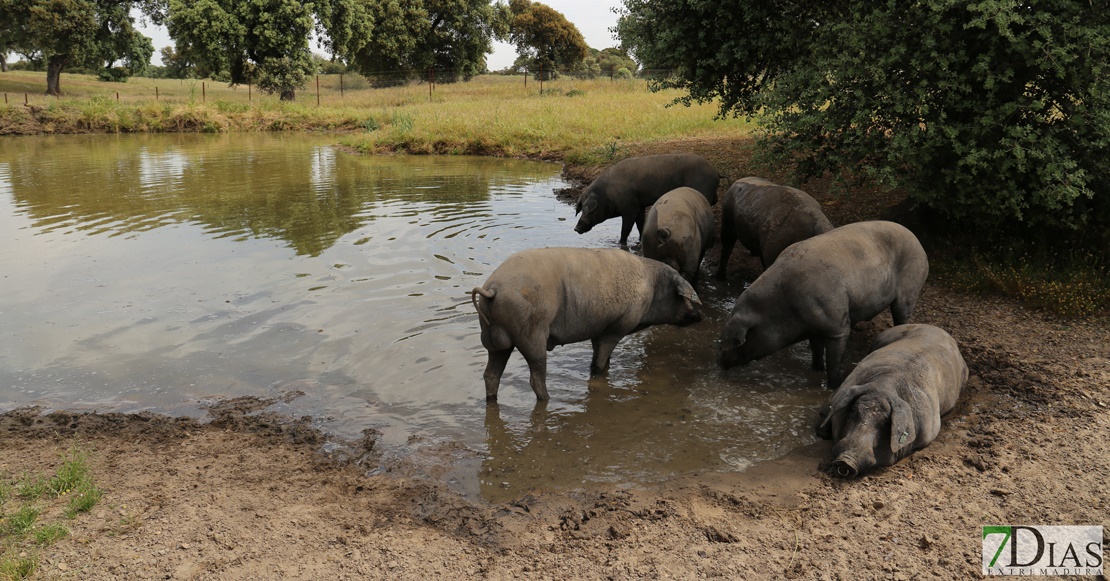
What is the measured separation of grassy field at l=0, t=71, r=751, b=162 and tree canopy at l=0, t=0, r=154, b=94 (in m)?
2.15

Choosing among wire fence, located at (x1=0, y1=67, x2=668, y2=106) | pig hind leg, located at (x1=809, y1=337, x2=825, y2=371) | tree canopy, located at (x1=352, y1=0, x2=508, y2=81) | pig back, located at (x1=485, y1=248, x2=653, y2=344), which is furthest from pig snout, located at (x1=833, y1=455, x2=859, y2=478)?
tree canopy, located at (x1=352, y1=0, x2=508, y2=81)

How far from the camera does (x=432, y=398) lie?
6855 millimetres

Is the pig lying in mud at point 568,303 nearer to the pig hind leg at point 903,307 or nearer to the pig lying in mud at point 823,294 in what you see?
the pig lying in mud at point 823,294

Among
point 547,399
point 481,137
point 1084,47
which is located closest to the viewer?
point 547,399

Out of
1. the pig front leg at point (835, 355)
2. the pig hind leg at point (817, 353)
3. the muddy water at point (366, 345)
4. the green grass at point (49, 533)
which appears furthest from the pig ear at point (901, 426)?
the green grass at point (49, 533)

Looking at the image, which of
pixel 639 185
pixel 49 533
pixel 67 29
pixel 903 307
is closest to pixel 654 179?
pixel 639 185

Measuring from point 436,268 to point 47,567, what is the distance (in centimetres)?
701

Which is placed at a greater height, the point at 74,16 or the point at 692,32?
the point at 74,16

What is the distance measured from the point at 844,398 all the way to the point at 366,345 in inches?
188

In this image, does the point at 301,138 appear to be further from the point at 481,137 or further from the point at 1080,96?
the point at 1080,96

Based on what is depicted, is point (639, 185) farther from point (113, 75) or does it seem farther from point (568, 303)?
point (113, 75)

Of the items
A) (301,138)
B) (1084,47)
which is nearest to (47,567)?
(1084,47)

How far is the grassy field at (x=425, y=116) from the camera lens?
74.5 ft

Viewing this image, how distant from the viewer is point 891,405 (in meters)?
5.36
